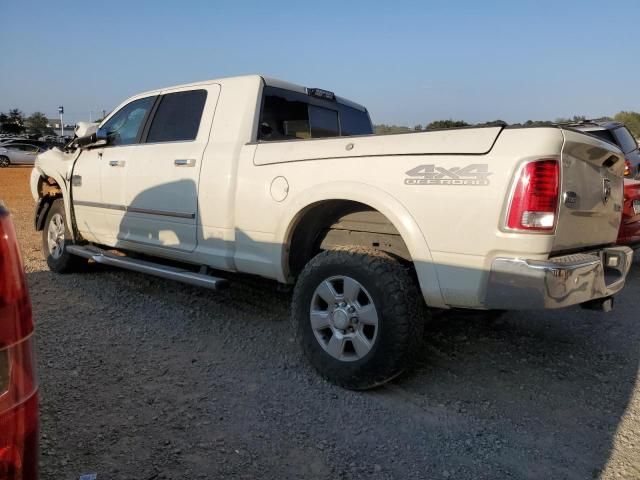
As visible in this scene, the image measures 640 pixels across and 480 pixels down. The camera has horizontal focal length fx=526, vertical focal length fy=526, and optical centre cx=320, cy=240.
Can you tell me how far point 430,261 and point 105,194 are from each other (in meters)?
3.58

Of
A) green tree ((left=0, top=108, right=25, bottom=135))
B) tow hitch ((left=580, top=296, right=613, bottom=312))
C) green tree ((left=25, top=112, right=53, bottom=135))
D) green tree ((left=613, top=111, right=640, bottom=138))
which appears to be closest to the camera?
tow hitch ((left=580, top=296, right=613, bottom=312))

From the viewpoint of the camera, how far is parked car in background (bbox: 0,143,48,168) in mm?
28297

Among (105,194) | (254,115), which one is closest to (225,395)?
(254,115)

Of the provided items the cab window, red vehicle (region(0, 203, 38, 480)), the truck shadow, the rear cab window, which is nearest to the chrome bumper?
the truck shadow

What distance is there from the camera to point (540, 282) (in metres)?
2.67

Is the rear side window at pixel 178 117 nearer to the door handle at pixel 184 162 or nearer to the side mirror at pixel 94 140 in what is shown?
the door handle at pixel 184 162

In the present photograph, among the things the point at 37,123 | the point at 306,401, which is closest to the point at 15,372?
the point at 306,401

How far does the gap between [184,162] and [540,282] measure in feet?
9.63

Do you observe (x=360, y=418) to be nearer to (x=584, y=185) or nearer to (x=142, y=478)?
(x=142, y=478)

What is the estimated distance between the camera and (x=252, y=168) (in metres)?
3.89

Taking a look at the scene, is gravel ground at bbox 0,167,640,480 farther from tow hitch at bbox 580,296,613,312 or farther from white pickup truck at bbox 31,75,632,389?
tow hitch at bbox 580,296,613,312

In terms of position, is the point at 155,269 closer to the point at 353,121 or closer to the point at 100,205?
the point at 100,205

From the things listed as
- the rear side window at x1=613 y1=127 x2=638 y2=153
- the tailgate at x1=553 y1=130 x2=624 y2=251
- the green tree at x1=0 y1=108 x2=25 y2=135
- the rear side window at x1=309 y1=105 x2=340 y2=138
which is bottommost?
the tailgate at x1=553 y1=130 x2=624 y2=251

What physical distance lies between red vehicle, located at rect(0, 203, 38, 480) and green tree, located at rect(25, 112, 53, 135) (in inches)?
3163
